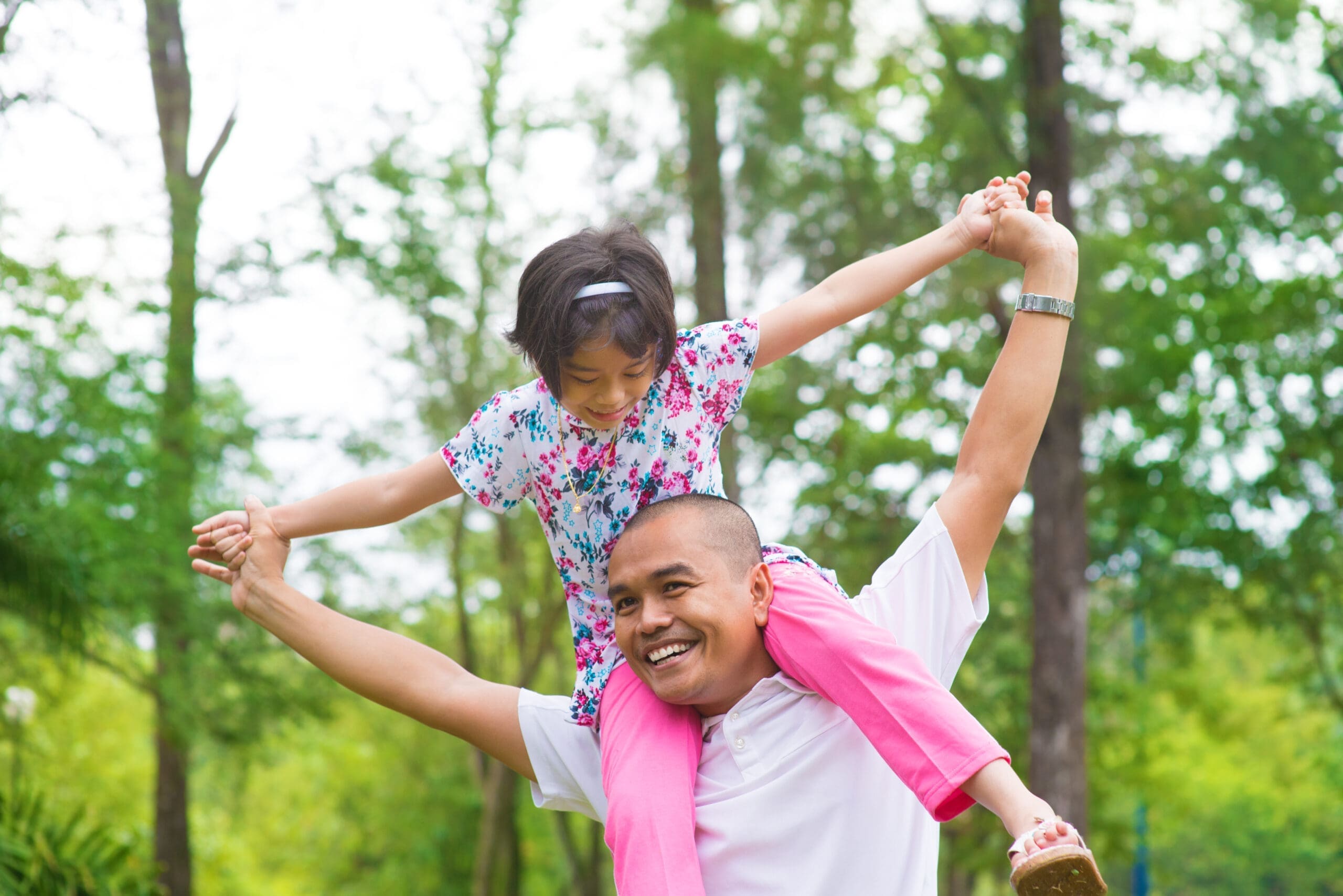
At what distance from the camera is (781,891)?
2225mm

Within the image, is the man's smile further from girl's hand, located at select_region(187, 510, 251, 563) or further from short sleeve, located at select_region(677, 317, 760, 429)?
girl's hand, located at select_region(187, 510, 251, 563)

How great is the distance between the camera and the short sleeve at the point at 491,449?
2.61 metres

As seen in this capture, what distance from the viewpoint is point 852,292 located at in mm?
2635

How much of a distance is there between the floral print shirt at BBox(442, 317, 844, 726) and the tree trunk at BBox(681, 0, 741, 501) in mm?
8087

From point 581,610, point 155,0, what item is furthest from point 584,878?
point 581,610

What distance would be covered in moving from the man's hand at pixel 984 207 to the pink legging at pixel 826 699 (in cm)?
87

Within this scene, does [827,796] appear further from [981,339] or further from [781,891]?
[981,339]

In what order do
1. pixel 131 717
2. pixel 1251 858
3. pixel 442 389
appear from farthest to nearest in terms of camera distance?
pixel 131 717 → pixel 1251 858 → pixel 442 389

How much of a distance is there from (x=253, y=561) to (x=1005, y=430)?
1.69 metres

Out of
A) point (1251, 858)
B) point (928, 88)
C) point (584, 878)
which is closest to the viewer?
point (928, 88)

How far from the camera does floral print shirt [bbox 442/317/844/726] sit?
2.53 metres

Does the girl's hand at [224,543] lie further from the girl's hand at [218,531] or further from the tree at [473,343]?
the tree at [473,343]

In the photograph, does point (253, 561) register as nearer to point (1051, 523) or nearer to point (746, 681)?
point (746, 681)

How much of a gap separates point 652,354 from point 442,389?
39.0ft
